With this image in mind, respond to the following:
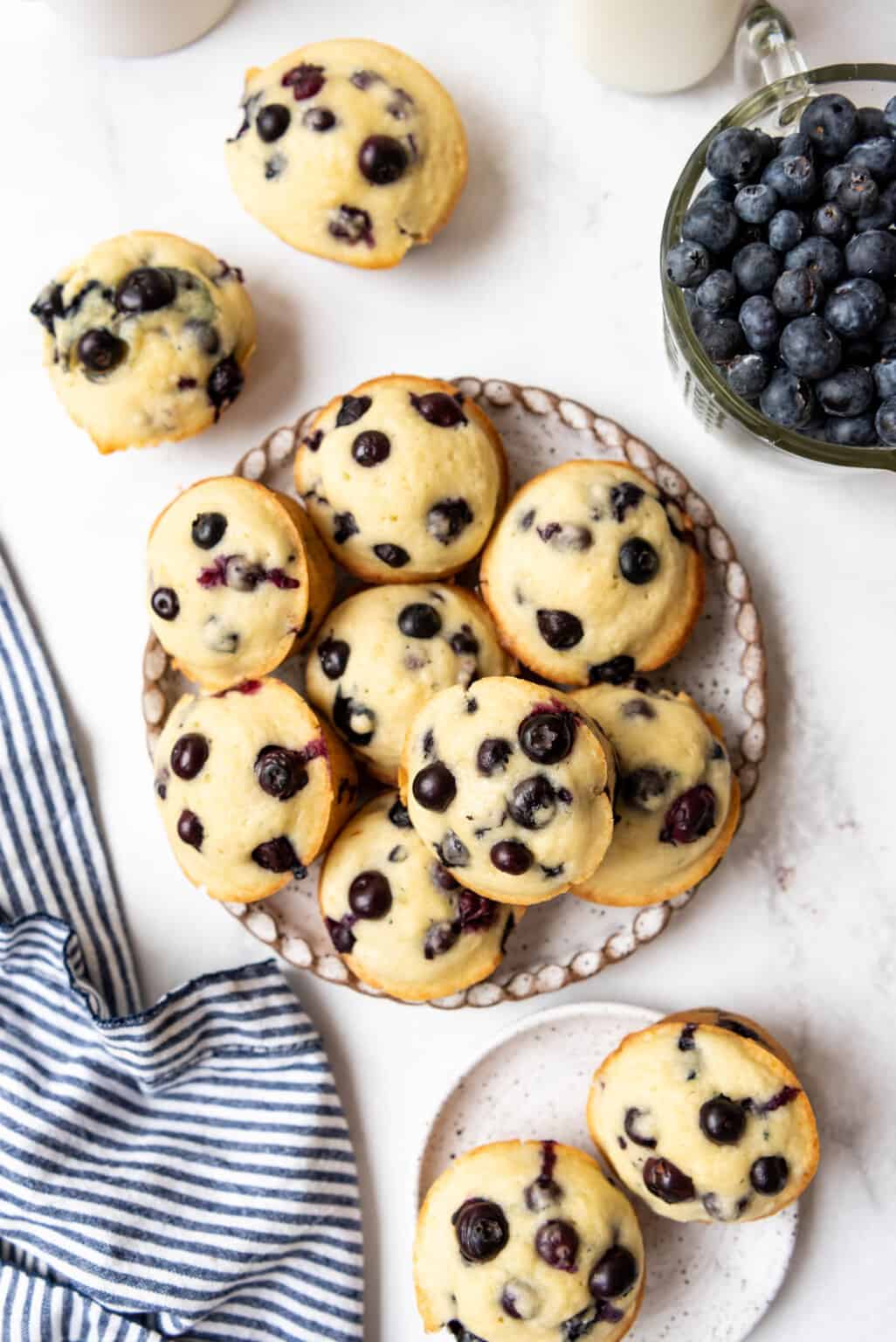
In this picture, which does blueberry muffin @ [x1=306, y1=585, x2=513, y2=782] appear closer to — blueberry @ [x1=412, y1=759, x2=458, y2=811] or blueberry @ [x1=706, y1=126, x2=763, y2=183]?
blueberry @ [x1=412, y1=759, x2=458, y2=811]

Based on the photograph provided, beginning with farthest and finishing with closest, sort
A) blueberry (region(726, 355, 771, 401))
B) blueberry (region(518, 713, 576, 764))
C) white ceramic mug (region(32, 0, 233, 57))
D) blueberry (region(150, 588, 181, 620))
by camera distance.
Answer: white ceramic mug (region(32, 0, 233, 57)) → blueberry (region(150, 588, 181, 620)) → blueberry (region(726, 355, 771, 401)) → blueberry (region(518, 713, 576, 764))

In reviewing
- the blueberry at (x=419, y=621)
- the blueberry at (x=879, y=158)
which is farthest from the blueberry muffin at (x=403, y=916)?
the blueberry at (x=879, y=158)

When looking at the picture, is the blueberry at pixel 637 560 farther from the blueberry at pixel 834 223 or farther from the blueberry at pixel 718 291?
the blueberry at pixel 834 223

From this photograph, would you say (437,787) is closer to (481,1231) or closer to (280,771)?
(280,771)

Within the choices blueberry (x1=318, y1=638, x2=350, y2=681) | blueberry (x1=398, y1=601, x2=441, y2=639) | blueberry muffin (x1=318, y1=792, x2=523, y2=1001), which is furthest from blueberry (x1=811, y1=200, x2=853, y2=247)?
blueberry muffin (x1=318, y1=792, x2=523, y2=1001)

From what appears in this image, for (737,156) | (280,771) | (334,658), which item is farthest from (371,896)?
(737,156)

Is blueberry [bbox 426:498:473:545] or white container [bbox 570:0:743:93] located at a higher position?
white container [bbox 570:0:743:93]

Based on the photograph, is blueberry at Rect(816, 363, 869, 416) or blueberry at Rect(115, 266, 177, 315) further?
blueberry at Rect(115, 266, 177, 315)
